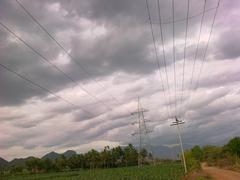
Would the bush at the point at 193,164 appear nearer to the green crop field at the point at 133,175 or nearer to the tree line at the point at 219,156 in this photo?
the tree line at the point at 219,156

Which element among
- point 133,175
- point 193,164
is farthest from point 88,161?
point 133,175

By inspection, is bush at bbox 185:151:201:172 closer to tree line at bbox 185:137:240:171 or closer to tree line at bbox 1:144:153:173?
tree line at bbox 185:137:240:171

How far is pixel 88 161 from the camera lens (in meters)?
160

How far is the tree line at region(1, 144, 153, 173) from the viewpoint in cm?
15075

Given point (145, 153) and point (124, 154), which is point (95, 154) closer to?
point (124, 154)

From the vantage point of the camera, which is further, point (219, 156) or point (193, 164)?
point (219, 156)

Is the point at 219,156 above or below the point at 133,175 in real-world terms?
above

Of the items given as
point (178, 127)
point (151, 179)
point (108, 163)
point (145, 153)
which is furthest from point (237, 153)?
point (145, 153)

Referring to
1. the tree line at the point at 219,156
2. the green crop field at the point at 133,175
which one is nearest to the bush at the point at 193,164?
the tree line at the point at 219,156

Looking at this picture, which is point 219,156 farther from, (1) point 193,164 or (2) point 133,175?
(2) point 133,175

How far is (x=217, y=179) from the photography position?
41844 millimetres

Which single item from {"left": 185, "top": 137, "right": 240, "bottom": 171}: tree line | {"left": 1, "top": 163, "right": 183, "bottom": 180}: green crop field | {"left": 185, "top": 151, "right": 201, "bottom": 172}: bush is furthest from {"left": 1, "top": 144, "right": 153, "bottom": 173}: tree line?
{"left": 1, "top": 163, "right": 183, "bottom": 180}: green crop field

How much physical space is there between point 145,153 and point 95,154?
35.6 m

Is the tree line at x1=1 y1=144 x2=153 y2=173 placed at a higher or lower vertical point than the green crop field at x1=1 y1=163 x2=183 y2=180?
higher
